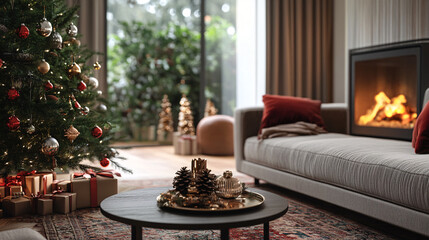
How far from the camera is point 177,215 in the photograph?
4.86ft

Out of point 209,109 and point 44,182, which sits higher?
point 209,109

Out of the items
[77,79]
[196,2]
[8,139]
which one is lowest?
[8,139]

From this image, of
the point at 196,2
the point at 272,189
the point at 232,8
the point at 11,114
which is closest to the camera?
Answer: the point at 11,114

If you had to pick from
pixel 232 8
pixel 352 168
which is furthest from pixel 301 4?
pixel 352 168

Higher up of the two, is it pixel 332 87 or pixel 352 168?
pixel 332 87

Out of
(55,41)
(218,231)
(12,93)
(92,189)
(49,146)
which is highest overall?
(55,41)

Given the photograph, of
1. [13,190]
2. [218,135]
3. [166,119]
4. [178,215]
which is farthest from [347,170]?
[166,119]

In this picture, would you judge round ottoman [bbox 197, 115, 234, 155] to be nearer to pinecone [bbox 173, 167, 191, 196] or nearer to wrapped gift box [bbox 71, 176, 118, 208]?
wrapped gift box [bbox 71, 176, 118, 208]

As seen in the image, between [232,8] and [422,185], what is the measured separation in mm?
4368

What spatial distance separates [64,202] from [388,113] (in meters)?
2.28

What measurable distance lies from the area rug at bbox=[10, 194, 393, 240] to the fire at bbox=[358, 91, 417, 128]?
1108mm

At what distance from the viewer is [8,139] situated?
8.27ft

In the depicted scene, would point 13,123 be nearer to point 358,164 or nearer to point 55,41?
point 55,41

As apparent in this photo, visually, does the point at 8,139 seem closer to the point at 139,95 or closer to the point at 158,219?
the point at 158,219
